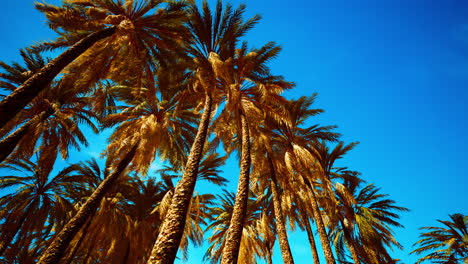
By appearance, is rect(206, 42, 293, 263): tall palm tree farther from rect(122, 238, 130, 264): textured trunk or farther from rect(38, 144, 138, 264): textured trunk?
rect(122, 238, 130, 264): textured trunk

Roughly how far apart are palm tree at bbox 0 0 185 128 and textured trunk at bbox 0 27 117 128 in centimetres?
50

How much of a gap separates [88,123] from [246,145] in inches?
454

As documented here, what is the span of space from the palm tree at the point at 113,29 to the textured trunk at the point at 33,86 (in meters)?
0.50

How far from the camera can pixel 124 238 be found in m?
15.0

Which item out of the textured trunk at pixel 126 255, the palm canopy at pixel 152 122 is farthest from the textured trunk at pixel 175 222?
the textured trunk at pixel 126 255

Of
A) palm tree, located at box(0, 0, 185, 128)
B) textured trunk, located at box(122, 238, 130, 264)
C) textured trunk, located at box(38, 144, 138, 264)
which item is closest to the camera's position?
textured trunk, located at box(38, 144, 138, 264)

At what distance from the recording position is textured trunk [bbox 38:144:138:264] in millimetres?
7273

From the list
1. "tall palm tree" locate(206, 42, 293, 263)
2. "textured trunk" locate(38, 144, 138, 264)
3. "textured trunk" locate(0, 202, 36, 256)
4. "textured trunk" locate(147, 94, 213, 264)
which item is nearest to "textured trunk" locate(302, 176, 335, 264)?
"tall palm tree" locate(206, 42, 293, 263)

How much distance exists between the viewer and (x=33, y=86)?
6.57 metres

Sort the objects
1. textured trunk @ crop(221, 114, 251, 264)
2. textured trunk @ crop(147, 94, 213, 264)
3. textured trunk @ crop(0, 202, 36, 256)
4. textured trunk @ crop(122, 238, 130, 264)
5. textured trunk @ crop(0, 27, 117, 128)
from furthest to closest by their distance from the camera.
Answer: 1. textured trunk @ crop(122, 238, 130, 264)
2. textured trunk @ crop(0, 202, 36, 256)
3. textured trunk @ crop(221, 114, 251, 264)
4. textured trunk @ crop(0, 27, 117, 128)
5. textured trunk @ crop(147, 94, 213, 264)

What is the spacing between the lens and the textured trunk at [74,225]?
7.27m

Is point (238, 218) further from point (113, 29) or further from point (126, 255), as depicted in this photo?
point (126, 255)

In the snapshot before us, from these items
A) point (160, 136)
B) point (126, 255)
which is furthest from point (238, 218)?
point (126, 255)

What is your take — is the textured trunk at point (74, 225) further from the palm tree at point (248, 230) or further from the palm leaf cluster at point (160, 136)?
the palm tree at point (248, 230)
